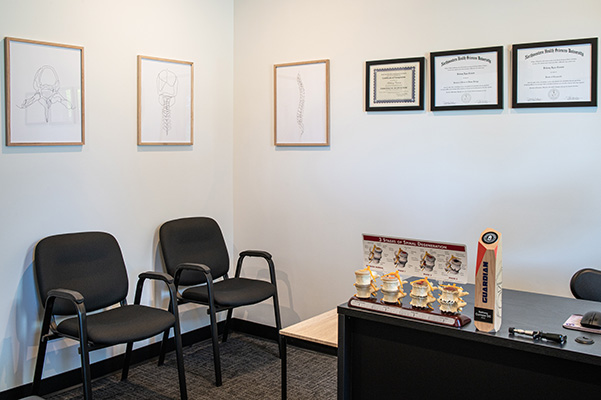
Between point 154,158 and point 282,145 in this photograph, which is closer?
point 154,158

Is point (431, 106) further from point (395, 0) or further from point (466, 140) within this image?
Result: point (395, 0)

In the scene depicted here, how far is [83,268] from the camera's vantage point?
3291 millimetres

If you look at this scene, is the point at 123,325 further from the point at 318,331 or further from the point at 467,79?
the point at 467,79

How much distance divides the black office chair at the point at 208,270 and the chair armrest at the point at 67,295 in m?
0.82

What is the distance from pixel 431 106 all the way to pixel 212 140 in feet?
5.29

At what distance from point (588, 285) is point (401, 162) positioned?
1409 millimetres

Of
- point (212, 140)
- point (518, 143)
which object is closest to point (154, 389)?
point (212, 140)

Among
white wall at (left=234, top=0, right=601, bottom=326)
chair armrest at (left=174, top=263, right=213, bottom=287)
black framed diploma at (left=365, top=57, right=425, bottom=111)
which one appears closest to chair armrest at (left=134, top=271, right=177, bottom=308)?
chair armrest at (left=174, top=263, right=213, bottom=287)

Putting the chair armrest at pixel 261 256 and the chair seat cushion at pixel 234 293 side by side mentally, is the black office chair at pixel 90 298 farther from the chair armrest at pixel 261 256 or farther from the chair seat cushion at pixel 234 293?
the chair armrest at pixel 261 256

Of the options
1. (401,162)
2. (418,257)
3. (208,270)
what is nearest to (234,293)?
(208,270)

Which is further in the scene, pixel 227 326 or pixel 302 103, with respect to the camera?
pixel 227 326

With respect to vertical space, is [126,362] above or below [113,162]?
below

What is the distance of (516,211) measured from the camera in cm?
330

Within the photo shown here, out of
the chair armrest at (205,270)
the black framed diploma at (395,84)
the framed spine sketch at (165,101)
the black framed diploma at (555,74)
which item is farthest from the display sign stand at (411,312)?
the framed spine sketch at (165,101)
